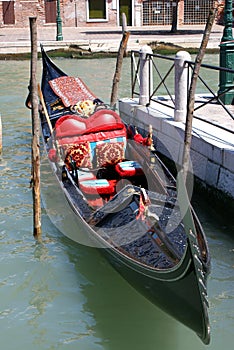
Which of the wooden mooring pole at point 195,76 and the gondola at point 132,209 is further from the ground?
the wooden mooring pole at point 195,76

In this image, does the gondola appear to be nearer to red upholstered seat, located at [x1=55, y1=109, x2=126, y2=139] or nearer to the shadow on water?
red upholstered seat, located at [x1=55, y1=109, x2=126, y2=139]

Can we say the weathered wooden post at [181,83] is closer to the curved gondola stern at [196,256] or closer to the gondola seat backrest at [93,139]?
the gondola seat backrest at [93,139]

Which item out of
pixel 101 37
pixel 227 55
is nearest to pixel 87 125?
pixel 227 55

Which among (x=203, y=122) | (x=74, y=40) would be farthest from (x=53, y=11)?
(x=203, y=122)

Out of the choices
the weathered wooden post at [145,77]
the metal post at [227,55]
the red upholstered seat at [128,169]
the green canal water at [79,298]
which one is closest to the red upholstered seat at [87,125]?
the red upholstered seat at [128,169]

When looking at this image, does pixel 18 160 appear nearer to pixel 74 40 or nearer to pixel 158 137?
pixel 158 137

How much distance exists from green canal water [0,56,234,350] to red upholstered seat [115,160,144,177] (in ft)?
2.28

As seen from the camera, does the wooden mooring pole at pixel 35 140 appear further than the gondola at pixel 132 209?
Yes

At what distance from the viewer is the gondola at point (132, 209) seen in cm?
302

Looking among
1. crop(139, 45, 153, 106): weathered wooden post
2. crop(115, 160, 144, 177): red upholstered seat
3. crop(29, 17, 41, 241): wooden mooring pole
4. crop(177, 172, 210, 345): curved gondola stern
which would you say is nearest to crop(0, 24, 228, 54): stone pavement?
crop(139, 45, 153, 106): weathered wooden post

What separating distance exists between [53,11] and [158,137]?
57.1ft

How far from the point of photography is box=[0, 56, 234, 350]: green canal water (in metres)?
3.58

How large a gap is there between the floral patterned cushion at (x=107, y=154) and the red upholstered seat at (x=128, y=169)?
15.2 inches

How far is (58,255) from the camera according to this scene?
182 inches
